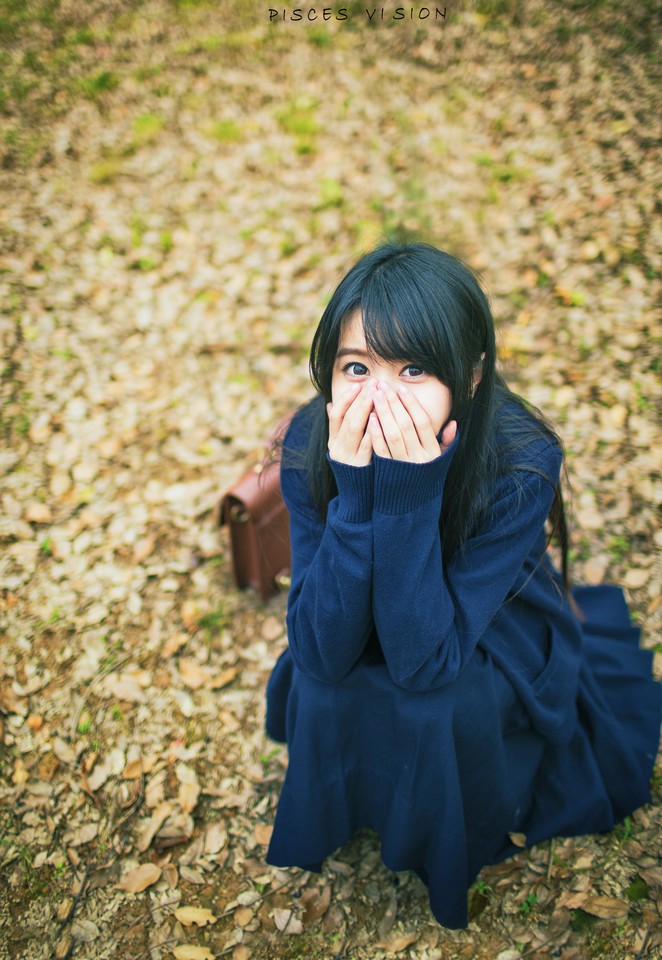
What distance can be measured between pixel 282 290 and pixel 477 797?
349cm

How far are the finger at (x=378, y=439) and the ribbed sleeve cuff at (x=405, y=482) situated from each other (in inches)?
0.8

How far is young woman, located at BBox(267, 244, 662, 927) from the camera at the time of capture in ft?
5.28

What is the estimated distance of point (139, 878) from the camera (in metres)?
2.28

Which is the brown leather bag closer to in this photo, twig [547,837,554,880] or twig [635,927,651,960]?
twig [547,837,554,880]

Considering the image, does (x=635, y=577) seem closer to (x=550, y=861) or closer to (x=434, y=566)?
(x=550, y=861)

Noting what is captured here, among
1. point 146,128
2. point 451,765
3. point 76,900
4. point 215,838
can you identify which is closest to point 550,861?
point 451,765

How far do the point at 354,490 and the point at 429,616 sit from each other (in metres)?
0.40

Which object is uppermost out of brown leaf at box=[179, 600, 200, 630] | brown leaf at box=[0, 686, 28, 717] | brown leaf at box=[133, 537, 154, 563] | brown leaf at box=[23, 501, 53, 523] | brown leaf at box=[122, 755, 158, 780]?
brown leaf at box=[23, 501, 53, 523]

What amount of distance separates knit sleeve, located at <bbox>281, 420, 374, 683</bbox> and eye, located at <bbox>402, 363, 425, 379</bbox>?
27 cm

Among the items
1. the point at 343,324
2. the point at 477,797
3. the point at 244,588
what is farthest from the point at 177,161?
the point at 477,797

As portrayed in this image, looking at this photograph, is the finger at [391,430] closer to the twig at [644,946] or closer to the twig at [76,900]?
the twig at [644,946]

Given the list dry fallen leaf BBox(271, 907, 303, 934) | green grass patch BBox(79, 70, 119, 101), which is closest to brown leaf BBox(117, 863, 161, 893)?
dry fallen leaf BBox(271, 907, 303, 934)

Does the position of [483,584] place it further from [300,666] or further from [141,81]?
[141,81]

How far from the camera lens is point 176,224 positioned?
4.61 metres
